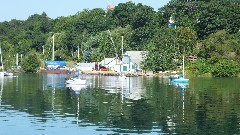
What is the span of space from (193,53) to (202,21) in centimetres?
816

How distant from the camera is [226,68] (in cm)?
9719

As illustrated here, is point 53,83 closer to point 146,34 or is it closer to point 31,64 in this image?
point 146,34

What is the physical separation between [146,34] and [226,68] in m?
28.1

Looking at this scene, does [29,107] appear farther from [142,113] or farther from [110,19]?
[110,19]

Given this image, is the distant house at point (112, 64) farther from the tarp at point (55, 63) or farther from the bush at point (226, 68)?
the bush at point (226, 68)

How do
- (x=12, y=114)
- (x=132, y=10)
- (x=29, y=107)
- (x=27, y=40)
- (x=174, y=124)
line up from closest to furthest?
(x=174, y=124) → (x=12, y=114) → (x=29, y=107) → (x=132, y=10) → (x=27, y=40)

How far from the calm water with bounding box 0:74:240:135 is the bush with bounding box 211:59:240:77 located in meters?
38.8

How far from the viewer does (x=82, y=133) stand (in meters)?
32.2

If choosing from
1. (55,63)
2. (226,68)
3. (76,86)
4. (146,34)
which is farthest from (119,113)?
(55,63)

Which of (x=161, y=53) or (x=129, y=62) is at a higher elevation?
(x=161, y=53)

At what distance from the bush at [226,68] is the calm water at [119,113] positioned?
38786 mm

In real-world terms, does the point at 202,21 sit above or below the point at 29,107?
above

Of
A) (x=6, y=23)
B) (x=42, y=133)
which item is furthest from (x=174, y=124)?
(x=6, y=23)

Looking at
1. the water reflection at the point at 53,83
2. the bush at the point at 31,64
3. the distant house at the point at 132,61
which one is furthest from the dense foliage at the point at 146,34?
the water reflection at the point at 53,83
